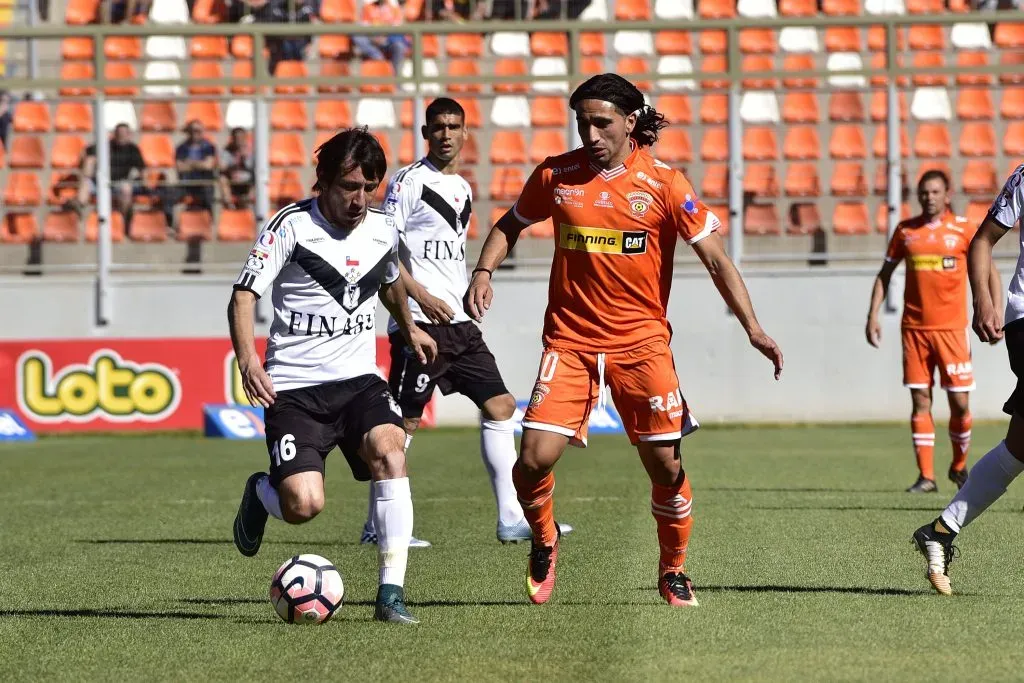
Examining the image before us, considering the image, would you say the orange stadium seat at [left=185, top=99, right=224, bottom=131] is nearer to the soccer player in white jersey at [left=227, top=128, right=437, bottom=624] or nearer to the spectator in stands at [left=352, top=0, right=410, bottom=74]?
the spectator in stands at [left=352, top=0, right=410, bottom=74]

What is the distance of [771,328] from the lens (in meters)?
17.9

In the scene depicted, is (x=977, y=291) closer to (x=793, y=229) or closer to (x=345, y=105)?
(x=793, y=229)

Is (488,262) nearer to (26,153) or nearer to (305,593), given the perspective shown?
(305,593)

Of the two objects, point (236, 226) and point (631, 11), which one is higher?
point (631, 11)

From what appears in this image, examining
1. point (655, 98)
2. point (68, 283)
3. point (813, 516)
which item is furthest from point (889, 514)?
point (68, 283)

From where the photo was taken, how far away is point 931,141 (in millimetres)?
19234

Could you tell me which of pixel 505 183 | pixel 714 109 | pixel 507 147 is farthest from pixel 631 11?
pixel 505 183

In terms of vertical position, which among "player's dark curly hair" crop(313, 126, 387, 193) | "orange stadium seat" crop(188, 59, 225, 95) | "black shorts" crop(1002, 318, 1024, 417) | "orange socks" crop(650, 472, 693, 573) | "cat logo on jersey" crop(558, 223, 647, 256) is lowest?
"orange socks" crop(650, 472, 693, 573)

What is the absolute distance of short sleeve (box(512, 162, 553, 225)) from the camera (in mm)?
6543

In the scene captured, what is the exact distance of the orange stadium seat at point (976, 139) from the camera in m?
19.1

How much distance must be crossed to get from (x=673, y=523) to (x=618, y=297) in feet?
3.07

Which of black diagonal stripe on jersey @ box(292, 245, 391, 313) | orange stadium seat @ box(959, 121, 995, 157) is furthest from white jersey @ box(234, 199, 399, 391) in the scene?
orange stadium seat @ box(959, 121, 995, 157)

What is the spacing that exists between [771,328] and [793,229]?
1.34m

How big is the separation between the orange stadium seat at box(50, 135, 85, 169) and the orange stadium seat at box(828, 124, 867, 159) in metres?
9.16
